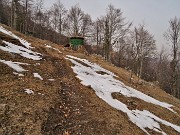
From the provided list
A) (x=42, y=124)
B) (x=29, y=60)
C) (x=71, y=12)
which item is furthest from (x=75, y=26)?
(x=42, y=124)

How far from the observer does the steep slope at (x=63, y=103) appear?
36.9 ft

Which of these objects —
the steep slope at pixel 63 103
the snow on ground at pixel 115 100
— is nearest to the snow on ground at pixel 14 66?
the steep slope at pixel 63 103

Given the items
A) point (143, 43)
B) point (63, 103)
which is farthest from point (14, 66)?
point (143, 43)

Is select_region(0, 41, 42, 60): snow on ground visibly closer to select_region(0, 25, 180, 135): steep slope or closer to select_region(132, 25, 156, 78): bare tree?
select_region(0, 25, 180, 135): steep slope

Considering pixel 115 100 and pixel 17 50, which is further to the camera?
pixel 17 50

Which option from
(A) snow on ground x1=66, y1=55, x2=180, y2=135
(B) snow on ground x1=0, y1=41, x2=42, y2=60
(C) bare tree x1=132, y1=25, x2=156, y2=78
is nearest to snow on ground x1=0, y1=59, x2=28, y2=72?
(B) snow on ground x1=0, y1=41, x2=42, y2=60

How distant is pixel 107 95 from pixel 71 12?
50500 millimetres

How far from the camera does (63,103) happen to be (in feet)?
44.2

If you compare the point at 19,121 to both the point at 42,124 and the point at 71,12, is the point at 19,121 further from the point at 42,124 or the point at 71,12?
the point at 71,12

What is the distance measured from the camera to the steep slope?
1123 centimetres

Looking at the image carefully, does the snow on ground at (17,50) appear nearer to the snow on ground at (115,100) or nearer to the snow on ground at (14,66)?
the snow on ground at (14,66)

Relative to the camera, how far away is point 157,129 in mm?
15438

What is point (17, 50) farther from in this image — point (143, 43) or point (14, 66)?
point (143, 43)

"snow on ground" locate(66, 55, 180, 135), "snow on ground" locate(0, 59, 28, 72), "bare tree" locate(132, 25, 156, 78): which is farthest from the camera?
"bare tree" locate(132, 25, 156, 78)
